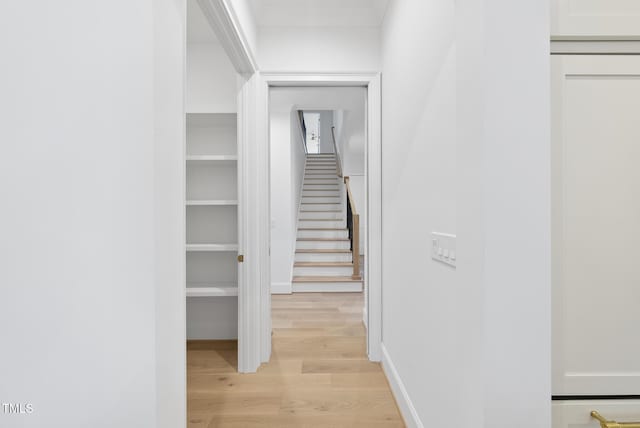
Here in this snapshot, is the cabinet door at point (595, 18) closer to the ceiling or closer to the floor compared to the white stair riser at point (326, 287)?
closer to the ceiling

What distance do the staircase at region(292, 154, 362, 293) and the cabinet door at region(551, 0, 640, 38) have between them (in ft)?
13.4

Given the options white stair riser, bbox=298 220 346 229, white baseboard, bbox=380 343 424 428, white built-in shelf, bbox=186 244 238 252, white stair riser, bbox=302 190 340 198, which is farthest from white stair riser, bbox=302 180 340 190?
white baseboard, bbox=380 343 424 428

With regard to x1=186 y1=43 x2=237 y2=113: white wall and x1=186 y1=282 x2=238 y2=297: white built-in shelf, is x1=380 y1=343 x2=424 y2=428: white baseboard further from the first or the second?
x1=186 y1=43 x2=237 y2=113: white wall

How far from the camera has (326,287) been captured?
4859mm

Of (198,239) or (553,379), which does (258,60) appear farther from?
(553,379)

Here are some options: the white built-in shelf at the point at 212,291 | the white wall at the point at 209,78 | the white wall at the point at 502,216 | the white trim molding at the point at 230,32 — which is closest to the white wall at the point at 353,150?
the white wall at the point at 209,78

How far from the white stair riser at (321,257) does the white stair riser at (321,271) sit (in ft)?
0.94

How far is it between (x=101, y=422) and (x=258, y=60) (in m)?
2.45

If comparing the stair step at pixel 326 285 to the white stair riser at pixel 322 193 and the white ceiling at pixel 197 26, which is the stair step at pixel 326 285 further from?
the white ceiling at pixel 197 26

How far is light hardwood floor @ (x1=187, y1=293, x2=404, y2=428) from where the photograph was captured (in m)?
2.01

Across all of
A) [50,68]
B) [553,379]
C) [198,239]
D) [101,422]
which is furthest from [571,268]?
[198,239]

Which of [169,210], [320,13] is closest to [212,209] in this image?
[320,13]

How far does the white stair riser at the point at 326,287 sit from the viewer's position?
484cm

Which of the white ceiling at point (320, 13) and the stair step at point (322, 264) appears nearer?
the white ceiling at point (320, 13)
